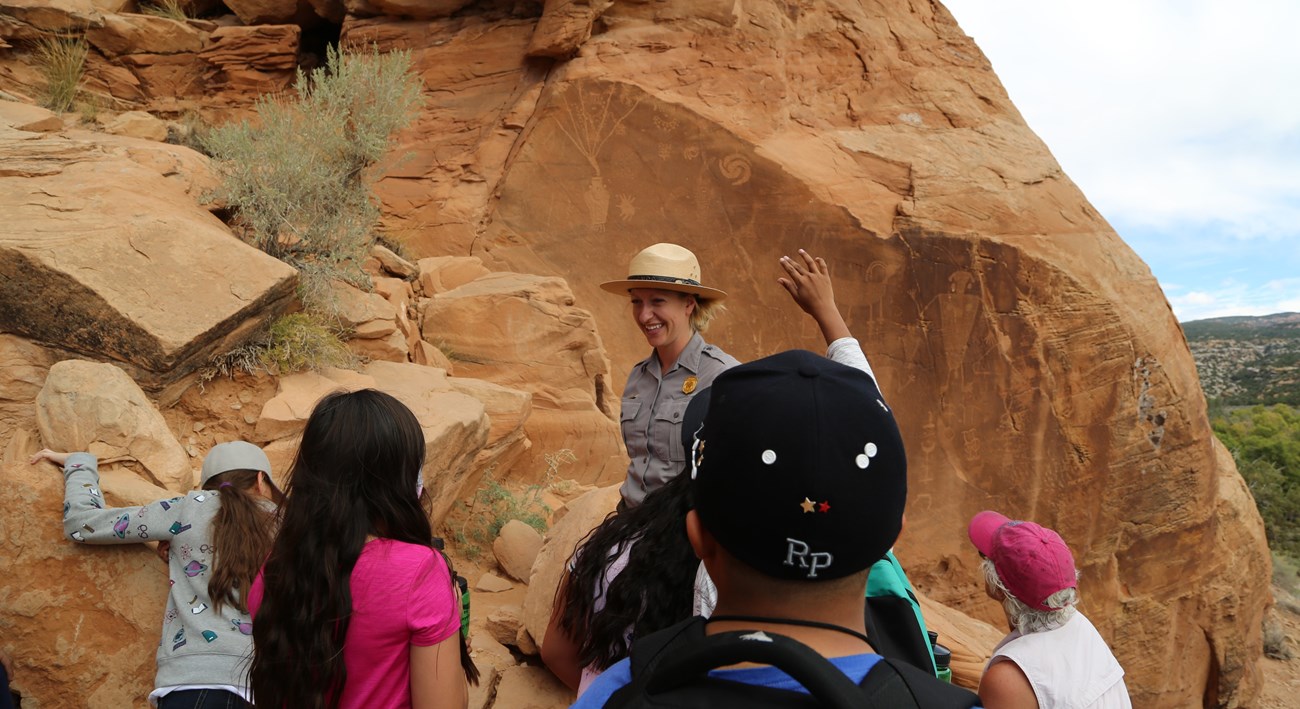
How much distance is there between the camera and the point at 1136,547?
27.0ft

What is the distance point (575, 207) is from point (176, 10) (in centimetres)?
621

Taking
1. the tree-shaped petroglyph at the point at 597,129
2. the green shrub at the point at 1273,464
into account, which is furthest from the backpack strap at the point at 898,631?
the green shrub at the point at 1273,464

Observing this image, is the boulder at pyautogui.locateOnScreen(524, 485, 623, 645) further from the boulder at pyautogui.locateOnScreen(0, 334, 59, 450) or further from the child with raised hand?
the boulder at pyautogui.locateOnScreen(0, 334, 59, 450)

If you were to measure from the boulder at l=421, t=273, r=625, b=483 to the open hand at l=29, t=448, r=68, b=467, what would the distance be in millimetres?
3870

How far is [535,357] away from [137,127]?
4111 mm

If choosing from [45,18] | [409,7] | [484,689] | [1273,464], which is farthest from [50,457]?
[1273,464]

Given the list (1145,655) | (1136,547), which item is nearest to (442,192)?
(1136,547)

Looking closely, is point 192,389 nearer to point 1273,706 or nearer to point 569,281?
point 569,281

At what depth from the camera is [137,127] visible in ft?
25.0

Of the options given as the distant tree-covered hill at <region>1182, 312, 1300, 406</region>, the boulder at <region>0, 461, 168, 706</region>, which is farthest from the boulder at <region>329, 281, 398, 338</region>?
the distant tree-covered hill at <region>1182, 312, 1300, 406</region>

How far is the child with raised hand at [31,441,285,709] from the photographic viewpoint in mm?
2479

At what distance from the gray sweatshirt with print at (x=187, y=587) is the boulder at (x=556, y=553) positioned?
140 centimetres

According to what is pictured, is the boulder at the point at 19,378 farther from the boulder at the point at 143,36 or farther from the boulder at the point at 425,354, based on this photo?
the boulder at the point at 143,36

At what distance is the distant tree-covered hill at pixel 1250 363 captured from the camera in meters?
35.6
